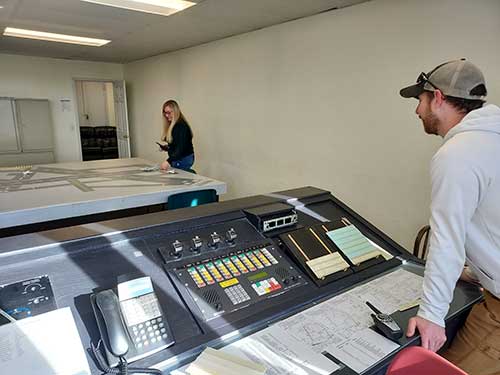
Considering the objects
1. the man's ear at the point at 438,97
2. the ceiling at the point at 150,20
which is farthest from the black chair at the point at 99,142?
the man's ear at the point at 438,97

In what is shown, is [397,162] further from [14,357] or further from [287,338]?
[14,357]

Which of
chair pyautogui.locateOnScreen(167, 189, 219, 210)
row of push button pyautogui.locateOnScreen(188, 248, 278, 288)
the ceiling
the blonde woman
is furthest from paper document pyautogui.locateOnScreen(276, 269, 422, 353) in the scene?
the blonde woman

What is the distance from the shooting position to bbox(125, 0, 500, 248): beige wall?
259cm

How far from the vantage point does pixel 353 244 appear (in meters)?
1.52

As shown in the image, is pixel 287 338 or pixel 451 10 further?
pixel 451 10

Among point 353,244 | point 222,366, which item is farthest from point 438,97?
point 222,366

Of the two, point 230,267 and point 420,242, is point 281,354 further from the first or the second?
point 420,242

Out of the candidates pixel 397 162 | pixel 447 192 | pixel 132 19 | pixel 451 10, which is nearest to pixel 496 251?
pixel 447 192

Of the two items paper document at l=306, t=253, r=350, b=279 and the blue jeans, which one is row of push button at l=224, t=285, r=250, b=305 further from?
the blue jeans

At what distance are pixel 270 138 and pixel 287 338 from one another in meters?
3.31

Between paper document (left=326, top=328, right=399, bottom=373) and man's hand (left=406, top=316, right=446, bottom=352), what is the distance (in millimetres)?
94

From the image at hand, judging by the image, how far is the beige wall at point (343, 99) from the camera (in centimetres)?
259

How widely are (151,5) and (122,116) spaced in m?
4.37

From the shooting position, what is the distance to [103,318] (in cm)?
87
